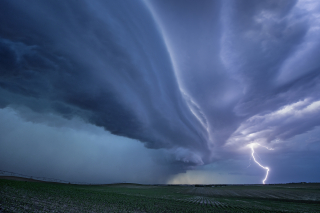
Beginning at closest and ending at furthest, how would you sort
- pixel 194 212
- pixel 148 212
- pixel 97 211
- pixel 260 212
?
pixel 97 211 → pixel 148 212 → pixel 194 212 → pixel 260 212

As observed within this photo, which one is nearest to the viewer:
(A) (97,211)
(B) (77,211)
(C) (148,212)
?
(B) (77,211)

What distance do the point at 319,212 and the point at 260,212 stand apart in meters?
15.5

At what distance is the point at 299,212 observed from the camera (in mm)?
34594

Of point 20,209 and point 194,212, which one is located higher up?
point 20,209

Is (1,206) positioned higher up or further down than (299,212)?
higher up

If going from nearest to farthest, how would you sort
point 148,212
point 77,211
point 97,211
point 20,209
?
point 20,209
point 77,211
point 97,211
point 148,212

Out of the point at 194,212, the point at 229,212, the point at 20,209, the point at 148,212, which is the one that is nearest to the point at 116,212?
the point at 148,212

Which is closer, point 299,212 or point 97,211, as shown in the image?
point 97,211

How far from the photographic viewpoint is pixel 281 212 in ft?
114

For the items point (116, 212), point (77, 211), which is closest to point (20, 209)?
point (77, 211)

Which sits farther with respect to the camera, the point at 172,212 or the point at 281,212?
the point at 281,212

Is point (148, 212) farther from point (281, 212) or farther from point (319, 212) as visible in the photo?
point (319, 212)

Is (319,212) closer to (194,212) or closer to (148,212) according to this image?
(194,212)

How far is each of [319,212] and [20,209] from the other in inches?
2481
